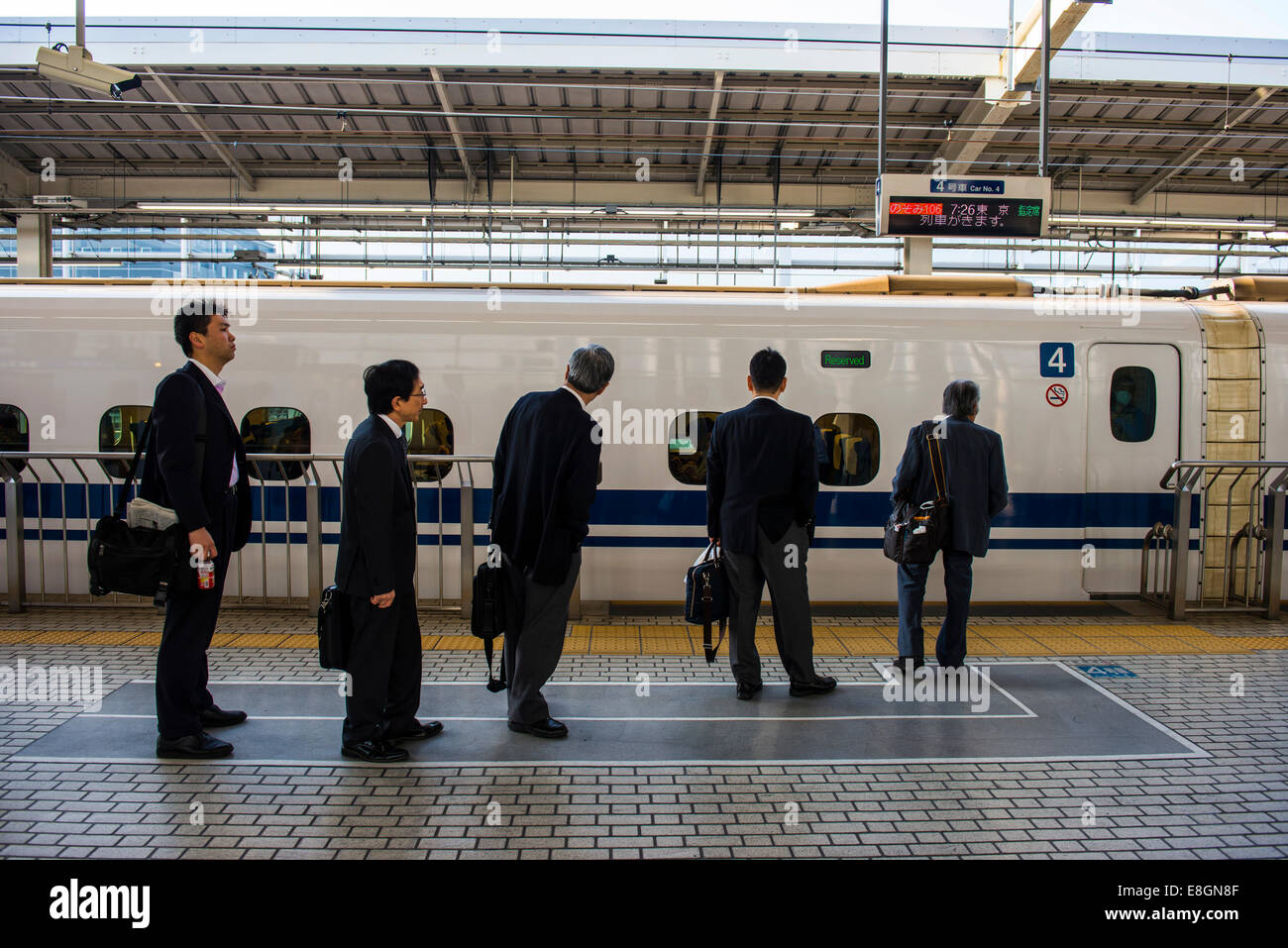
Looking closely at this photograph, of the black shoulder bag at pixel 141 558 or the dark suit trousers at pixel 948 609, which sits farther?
the dark suit trousers at pixel 948 609

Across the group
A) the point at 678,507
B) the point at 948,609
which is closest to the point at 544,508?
the point at 948,609

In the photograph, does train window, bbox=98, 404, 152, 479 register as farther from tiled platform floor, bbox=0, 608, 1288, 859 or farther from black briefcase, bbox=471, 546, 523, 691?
black briefcase, bbox=471, 546, 523, 691

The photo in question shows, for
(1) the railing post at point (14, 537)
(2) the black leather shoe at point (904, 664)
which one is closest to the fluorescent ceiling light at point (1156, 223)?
(2) the black leather shoe at point (904, 664)

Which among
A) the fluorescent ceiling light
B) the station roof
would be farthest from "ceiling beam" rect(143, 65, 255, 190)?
the fluorescent ceiling light

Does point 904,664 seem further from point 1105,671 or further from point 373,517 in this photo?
point 373,517

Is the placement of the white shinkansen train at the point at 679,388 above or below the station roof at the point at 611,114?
below

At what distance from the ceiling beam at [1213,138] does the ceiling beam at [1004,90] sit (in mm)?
2770

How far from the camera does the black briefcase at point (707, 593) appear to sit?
4.84 m

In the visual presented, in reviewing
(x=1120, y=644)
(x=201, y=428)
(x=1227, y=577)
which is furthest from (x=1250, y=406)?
(x=201, y=428)

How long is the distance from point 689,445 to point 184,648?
13.0 feet

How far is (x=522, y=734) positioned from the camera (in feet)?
14.5

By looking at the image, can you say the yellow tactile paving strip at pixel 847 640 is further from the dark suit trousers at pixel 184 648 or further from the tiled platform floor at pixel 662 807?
the dark suit trousers at pixel 184 648

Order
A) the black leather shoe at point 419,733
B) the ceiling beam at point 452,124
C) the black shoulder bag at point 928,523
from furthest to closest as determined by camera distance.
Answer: the ceiling beam at point 452,124 < the black shoulder bag at point 928,523 < the black leather shoe at point 419,733

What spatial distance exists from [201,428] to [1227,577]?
24.9 feet
